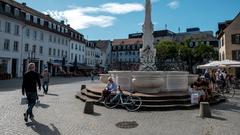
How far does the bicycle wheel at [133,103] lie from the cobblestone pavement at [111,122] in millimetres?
333

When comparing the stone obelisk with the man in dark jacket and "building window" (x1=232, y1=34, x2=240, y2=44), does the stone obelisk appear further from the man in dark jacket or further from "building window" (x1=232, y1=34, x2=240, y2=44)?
"building window" (x1=232, y1=34, x2=240, y2=44)

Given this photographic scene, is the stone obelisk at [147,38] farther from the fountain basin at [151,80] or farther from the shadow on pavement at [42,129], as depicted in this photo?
the shadow on pavement at [42,129]

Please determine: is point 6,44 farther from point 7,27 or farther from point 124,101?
point 124,101

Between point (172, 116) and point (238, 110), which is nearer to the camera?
→ point (172, 116)

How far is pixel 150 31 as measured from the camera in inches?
723

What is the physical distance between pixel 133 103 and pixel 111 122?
255 centimetres

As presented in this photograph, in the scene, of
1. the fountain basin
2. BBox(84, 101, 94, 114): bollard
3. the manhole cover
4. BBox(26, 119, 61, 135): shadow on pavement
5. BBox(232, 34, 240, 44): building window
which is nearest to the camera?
BBox(26, 119, 61, 135): shadow on pavement

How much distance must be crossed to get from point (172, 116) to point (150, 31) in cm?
876

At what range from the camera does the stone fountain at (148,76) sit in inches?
569


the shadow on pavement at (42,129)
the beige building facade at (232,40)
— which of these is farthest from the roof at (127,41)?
the shadow on pavement at (42,129)

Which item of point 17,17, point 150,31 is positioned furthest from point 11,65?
point 150,31

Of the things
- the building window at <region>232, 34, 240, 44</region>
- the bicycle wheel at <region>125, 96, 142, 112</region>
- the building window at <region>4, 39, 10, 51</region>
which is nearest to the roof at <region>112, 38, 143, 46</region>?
the building window at <region>232, 34, 240, 44</region>

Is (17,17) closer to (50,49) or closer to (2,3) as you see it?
(2,3)

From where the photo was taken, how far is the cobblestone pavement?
8289 mm
